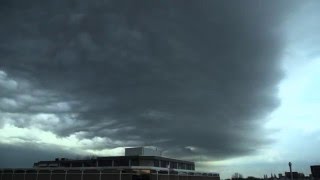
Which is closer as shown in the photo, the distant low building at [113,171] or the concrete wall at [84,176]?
the concrete wall at [84,176]

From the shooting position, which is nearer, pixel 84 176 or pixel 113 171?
pixel 113 171

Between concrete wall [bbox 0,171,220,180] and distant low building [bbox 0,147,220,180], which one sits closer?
concrete wall [bbox 0,171,220,180]

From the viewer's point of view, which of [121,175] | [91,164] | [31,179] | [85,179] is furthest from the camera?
[91,164]

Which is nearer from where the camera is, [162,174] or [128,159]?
[162,174]

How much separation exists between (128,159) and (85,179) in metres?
28.2

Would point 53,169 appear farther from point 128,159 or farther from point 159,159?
point 159,159

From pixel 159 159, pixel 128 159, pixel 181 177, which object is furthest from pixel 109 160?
pixel 181 177

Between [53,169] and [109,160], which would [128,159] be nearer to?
[109,160]

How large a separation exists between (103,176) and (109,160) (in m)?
31.4

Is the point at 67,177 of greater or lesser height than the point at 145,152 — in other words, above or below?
below

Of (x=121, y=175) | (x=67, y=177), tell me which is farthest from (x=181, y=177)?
(x=67, y=177)

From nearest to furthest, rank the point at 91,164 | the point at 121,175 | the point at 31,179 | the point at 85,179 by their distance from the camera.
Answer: the point at 121,175 → the point at 85,179 → the point at 31,179 → the point at 91,164

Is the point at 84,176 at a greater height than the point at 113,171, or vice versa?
the point at 113,171

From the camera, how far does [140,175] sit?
161000 mm
